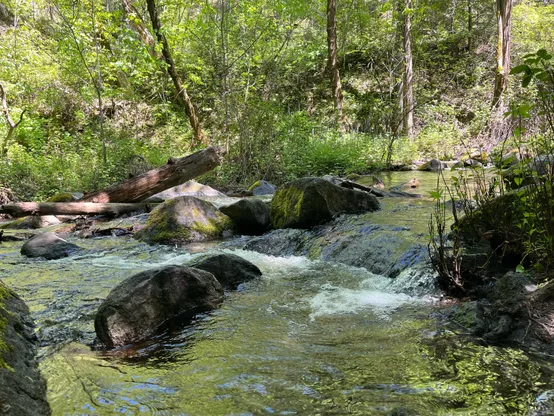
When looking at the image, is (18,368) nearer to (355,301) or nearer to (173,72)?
(355,301)

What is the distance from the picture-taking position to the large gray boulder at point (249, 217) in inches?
327

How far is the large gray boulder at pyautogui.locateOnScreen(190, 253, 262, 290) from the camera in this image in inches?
205

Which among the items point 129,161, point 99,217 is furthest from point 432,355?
point 129,161

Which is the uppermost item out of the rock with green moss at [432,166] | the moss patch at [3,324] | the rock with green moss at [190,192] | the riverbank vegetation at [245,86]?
the riverbank vegetation at [245,86]

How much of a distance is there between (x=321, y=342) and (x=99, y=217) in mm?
8315

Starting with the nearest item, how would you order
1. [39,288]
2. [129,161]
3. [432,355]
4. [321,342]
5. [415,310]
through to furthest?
1. [432,355]
2. [321,342]
3. [415,310]
4. [39,288]
5. [129,161]

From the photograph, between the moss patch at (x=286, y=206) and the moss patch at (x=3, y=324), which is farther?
the moss patch at (x=286, y=206)

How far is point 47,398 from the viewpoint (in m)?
2.55

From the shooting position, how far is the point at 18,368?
2.59m

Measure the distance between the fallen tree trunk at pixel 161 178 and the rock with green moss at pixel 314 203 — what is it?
9.13 ft

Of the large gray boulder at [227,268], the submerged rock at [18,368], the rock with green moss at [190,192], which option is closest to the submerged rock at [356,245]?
the large gray boulder at [227,268]

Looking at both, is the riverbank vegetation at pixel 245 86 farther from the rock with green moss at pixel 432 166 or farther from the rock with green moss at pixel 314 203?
the rock with green moss at pixel 314 203

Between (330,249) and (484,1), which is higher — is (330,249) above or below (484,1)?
below

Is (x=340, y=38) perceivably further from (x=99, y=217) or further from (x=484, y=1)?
(x=99, y=217)
